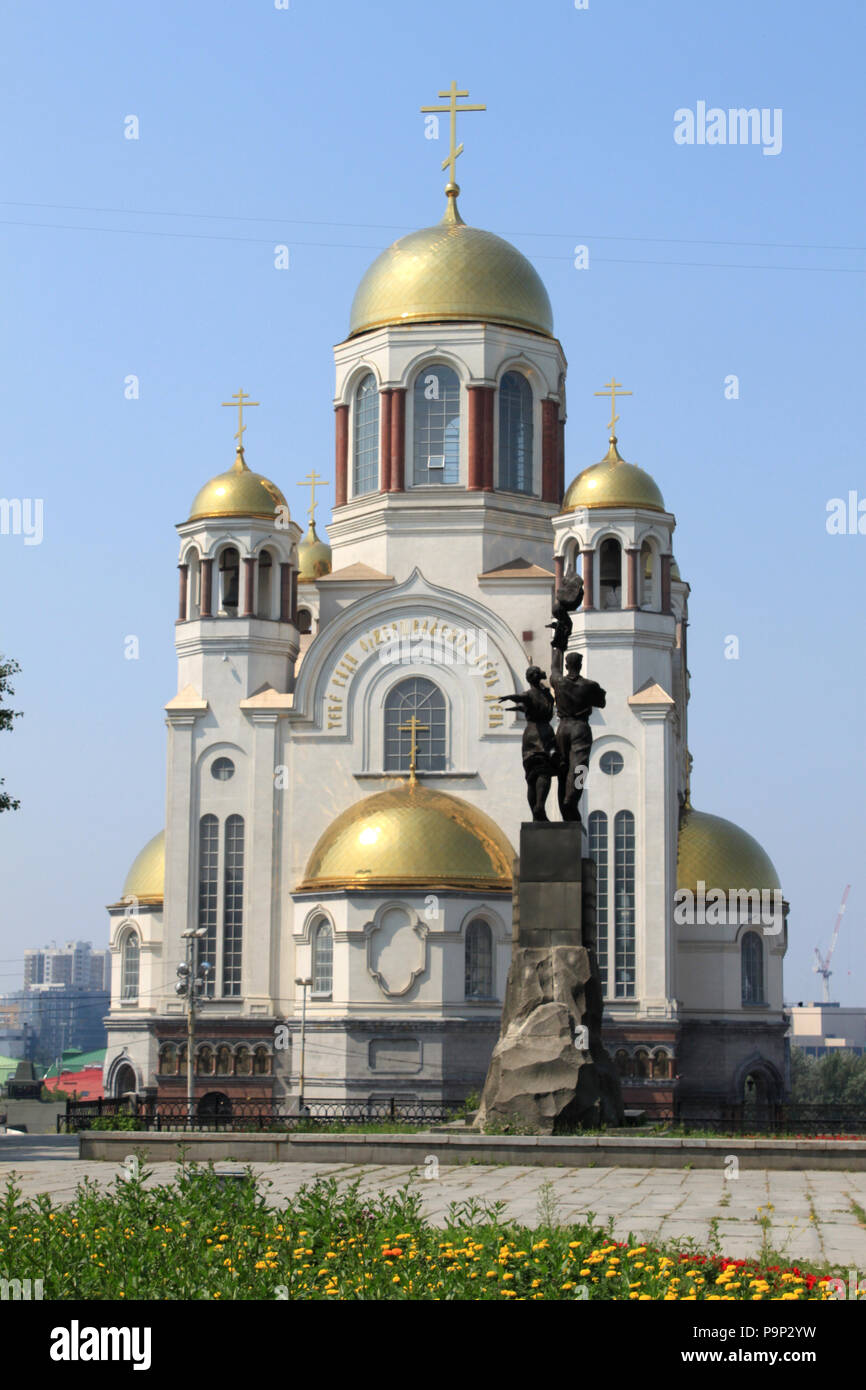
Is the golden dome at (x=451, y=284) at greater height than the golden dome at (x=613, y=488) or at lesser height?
greater

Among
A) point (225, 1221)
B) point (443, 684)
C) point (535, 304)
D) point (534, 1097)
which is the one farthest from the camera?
point (535, 304)

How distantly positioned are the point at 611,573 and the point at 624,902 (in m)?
7.02

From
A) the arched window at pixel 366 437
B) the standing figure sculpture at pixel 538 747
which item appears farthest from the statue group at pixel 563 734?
the arched window at pixel 366 437

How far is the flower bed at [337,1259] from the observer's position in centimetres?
886

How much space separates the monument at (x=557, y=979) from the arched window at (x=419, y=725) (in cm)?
1969

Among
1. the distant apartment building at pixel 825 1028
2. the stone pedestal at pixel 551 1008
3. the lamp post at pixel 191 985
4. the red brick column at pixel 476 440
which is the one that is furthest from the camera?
the distant apartment building at pixel 825 1028

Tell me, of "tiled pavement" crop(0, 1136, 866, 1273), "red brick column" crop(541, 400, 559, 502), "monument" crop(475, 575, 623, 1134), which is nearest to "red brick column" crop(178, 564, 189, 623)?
"red brick column" crop(541, 400, 559, 502)

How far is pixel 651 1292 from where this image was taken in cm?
867

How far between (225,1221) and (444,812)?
88.5ft

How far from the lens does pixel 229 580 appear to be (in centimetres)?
Answer: 4153

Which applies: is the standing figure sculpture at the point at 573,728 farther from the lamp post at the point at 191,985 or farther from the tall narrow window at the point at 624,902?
Answer: the tall narrow window at the point at 624,902
